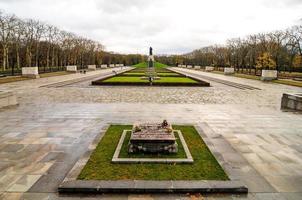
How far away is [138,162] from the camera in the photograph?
6.88 metres

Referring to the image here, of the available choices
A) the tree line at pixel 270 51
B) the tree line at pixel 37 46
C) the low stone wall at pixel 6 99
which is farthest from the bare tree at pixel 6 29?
the tree line at pixel 270 51

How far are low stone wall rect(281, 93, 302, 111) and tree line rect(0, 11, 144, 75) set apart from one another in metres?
33.7

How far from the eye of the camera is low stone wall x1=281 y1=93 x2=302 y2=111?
49.8 ft

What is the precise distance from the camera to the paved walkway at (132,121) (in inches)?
230

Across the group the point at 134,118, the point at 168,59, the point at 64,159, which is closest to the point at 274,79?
the point at 134,118

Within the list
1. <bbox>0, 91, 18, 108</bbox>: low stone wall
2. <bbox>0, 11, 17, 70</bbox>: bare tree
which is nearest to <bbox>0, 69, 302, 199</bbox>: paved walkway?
<bbox>0, 91, 18, 108</bbox>: low stone wall

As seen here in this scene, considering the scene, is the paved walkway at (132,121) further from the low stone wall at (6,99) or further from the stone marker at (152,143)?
the stone marker at (152,143)

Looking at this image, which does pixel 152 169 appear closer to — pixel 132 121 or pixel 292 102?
pixel 132 121

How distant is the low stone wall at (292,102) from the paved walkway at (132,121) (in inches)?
27.8

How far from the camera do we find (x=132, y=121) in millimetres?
11844

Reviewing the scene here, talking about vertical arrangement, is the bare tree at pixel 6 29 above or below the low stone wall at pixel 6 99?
above

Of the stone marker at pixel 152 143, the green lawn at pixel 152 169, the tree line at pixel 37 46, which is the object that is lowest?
the green lawn at pixel 152 169

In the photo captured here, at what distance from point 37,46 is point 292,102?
47.8m

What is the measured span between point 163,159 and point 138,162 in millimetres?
634
